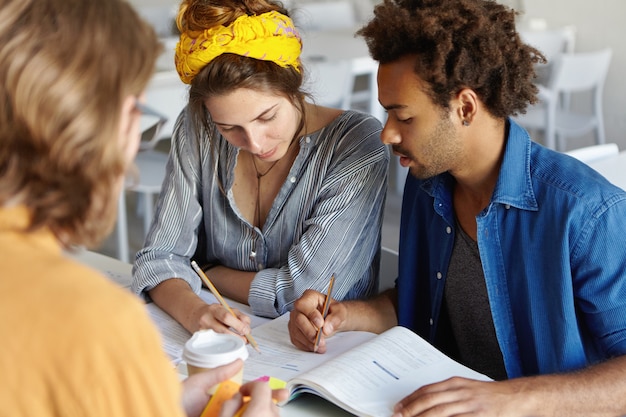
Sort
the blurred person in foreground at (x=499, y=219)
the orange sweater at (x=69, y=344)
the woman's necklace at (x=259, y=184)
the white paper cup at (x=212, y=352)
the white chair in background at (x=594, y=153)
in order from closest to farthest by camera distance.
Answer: the orange sweater at (x=69, y=344) → the white paper cup at (x=212, y=352) → the blurred person in foreground at (x=499, y=219) → the woman's necklace at (x=259, y=184) → the white chair in background at (x=594, y=153)

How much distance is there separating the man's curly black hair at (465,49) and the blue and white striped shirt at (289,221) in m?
0.30

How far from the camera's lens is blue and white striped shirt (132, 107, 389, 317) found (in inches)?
67.6

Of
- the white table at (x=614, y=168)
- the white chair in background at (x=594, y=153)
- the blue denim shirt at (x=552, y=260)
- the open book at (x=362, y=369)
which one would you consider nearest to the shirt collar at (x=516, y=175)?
the blue denim shirt at (x=552, y=260)

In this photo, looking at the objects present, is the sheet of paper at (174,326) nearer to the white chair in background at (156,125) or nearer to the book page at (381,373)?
the book page at (381,373)

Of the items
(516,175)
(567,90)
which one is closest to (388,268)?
(516,175)

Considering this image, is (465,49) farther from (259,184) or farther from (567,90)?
(567,90)

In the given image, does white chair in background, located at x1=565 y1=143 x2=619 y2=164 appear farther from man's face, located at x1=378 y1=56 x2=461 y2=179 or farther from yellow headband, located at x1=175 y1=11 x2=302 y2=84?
yellow headband, located at x1=175 y1=11 x2=302 y2=84

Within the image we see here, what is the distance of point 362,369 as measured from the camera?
1.34 metres

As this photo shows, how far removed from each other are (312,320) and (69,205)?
800 millimetres

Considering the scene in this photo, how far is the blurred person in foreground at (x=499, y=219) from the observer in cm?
138

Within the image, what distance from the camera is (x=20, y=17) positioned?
78cm

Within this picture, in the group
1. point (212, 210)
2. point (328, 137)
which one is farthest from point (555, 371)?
point (212, 210)

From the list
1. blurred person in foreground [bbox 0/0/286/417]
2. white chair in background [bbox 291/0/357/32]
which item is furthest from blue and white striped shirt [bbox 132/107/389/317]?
white chair in background [bbox 291/0/357/32]

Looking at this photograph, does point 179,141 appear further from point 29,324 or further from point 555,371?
point 29,324
